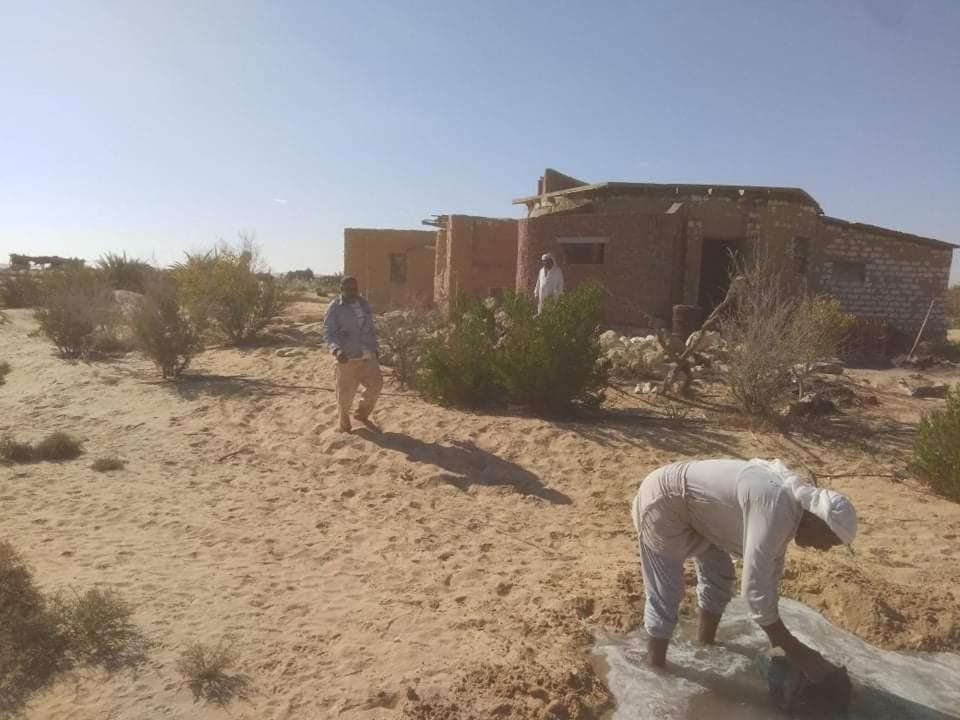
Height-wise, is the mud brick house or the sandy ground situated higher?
the mud brick house

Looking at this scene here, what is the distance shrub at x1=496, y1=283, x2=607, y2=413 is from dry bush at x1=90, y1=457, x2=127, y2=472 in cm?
418

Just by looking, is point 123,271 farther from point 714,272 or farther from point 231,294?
point 714,272

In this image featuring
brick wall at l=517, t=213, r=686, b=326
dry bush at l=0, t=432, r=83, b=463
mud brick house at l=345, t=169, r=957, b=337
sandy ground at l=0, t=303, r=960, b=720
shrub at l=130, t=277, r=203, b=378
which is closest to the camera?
sandy ground at l=0, t=303, r=960, b=720

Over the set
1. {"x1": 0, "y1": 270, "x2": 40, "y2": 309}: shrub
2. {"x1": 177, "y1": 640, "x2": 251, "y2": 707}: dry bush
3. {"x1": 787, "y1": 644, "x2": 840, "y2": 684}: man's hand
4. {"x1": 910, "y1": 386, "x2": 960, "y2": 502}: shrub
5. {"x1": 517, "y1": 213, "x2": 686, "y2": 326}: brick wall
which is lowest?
{"x1": 177, "y1": 640, "x2": 251, "y2": 707}: dry bush

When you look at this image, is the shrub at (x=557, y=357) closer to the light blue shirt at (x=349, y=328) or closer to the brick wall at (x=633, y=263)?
the light blue shirt at (x=349, y=328)

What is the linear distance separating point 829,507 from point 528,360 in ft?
18.9


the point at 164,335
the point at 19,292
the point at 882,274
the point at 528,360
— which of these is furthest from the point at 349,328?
the point at 19,292

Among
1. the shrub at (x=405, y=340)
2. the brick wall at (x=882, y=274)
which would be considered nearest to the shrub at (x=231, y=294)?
the shrub at (x=405, y=340)

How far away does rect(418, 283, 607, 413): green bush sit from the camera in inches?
326

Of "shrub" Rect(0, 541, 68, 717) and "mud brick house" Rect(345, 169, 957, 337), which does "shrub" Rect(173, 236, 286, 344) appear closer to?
"mud brick house" Rect(345, 169, 957, 337)

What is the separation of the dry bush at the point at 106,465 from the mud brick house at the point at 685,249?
6291 mm

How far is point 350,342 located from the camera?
25.4 feet

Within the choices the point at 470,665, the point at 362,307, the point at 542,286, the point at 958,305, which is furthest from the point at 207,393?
the point at 958,305

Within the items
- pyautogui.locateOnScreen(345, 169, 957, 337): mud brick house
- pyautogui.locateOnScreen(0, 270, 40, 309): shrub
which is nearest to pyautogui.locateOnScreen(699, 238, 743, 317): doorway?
pyautogui.locateOnScreen(345, 169, 957, 337): mud brick house
